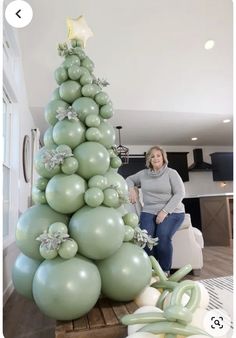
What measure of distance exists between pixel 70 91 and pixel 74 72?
0.33 feet

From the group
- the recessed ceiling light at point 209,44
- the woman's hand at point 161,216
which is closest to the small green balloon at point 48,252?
the woman's hand at point 161,216

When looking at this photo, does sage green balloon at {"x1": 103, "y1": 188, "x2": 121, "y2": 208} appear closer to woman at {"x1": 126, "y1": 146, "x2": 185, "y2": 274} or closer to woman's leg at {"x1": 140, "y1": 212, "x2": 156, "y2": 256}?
woman at {"x1": 126, "y1": 146, "x2": 185, "y2": 274}

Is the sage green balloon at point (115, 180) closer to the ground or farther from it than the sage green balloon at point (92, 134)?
closer to the ground

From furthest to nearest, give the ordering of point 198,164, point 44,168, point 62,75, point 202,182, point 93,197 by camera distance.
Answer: point 202,182 → point 198,164 → point 62,75 → point 44,168 → point 93,197

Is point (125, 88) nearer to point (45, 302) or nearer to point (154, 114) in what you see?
point (154, 114)

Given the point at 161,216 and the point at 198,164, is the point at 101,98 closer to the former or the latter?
the point at 161,216

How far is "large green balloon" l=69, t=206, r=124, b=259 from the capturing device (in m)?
1.06

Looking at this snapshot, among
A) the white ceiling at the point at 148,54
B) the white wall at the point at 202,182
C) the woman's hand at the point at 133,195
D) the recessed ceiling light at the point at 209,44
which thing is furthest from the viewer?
the white wall at the point at 202,182

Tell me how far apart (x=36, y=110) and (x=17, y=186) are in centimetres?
146

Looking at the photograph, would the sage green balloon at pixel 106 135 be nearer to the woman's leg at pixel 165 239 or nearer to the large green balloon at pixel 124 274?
the large green balloon at pixel 124 274

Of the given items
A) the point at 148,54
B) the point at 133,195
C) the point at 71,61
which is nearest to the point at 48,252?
the point at 71,61

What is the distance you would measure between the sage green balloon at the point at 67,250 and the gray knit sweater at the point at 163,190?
47.5 inches

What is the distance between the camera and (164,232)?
6.96 ft

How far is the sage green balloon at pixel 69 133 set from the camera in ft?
3.98
